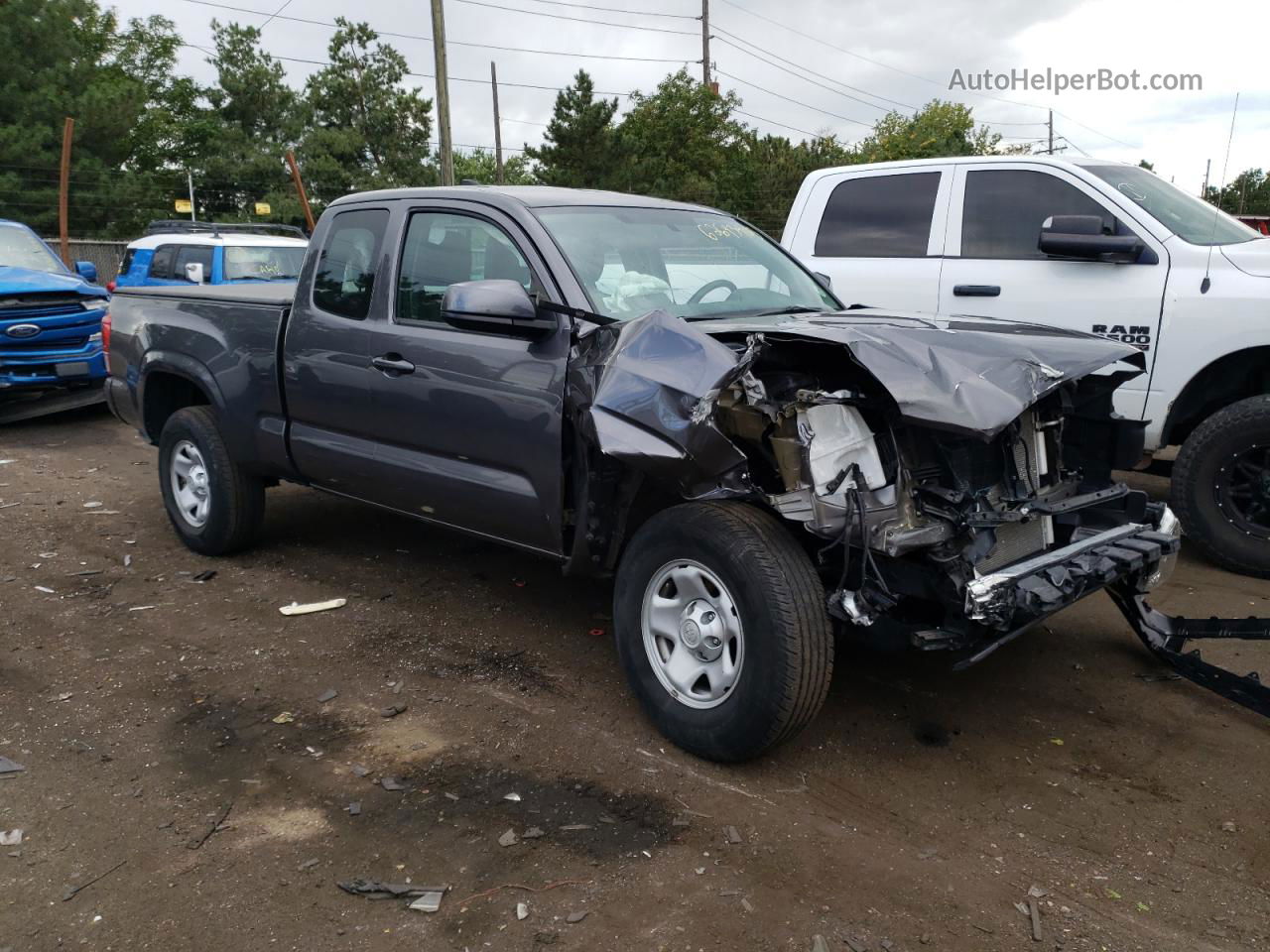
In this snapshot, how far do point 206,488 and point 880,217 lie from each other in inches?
180

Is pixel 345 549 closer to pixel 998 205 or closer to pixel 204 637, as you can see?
pixel 204 637

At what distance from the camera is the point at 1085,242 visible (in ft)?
18.6

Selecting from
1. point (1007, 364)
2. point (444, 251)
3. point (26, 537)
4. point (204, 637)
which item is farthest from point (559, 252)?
point (26, 537)

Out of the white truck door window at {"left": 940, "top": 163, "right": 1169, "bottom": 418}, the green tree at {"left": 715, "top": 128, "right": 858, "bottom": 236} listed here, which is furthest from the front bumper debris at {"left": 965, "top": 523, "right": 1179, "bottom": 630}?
the green tree at {"left": 715, "top": 128, "right": 858, "bottom": 236}

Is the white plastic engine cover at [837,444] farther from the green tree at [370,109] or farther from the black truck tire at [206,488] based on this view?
the green tree at [370,109]

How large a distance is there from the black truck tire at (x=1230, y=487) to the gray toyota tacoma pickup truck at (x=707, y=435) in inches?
57.6

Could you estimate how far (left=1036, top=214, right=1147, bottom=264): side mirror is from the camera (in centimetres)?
564

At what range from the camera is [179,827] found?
10.6 ft

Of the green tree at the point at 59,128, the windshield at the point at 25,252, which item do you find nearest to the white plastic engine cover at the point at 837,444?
the windshield at the point at 25,252

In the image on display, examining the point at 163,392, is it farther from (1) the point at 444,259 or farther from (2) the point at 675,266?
(2) the point at 675,266

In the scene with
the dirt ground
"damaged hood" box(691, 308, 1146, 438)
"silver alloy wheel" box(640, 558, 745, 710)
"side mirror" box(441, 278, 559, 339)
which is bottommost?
the dirt ground

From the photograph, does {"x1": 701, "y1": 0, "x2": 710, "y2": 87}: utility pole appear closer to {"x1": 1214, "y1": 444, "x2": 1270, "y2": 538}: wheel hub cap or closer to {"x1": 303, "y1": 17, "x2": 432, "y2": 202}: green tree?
{"x1": 303, "y1": 17, "x2": 432, "y2": 202}: green tree

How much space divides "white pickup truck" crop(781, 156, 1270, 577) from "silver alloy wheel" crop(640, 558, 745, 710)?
11.2 feet

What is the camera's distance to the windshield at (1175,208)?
583 centimetres
